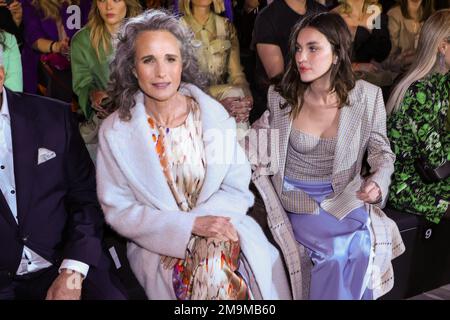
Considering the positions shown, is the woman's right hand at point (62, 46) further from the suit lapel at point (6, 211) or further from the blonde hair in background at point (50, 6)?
the suit lapel at point (6, 211)

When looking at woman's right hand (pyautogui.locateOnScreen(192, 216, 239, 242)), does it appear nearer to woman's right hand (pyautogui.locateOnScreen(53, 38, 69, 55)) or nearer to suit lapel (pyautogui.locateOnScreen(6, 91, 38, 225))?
suit lapel (pyautogui.locateOnScreen(6, 91, 38, 225))

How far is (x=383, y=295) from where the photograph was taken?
2.93m

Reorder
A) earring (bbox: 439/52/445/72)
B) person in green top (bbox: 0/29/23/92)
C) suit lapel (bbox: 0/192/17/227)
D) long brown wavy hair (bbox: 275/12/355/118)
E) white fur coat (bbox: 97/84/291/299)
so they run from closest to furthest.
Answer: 1. suit lapel (bbox: 0/192/17/227)
2. white fur coat (bbox: 97/84/291/299)
3. long brown wavy hair (bbox: 275/12/355/118)
4. person in green top (bbox: 0/29/23/92)
5. earring (bbox: 439/52/445/72)

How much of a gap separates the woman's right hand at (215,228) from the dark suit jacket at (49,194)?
1.20 feet

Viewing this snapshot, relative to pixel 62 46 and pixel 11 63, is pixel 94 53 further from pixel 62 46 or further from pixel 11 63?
pixel 11 63

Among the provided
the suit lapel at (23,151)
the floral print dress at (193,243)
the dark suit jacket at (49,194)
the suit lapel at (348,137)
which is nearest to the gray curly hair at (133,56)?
the floral print dress at (193,243)

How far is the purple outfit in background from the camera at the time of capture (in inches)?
133

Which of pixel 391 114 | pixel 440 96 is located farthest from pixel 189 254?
pixel 440 96

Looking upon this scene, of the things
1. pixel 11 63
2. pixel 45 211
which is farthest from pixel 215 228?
pixel 11 63

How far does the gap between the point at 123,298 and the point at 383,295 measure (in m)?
1.30

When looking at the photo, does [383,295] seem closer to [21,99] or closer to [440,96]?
[440,96]

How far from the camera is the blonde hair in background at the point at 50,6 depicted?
→ 3.35 metres

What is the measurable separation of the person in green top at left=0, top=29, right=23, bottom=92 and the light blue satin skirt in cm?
150

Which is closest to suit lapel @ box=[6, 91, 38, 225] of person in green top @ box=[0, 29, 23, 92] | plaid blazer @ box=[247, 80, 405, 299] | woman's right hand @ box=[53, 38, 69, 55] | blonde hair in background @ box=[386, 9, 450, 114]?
person in green top @ box=[0, 29, 23, 92]
